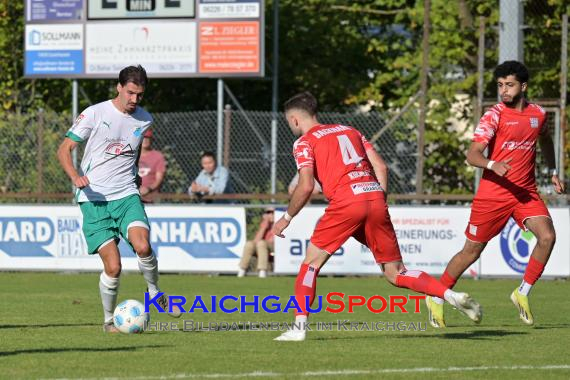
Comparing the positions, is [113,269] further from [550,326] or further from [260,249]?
[260,249]

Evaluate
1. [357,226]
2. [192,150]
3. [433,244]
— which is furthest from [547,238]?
[192,150]

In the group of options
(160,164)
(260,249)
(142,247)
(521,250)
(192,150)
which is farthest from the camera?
(192,150)

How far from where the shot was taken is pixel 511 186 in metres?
11.3

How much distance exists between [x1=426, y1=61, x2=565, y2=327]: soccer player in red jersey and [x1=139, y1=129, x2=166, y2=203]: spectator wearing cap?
9.55 metres

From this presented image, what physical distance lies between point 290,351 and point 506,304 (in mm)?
6163

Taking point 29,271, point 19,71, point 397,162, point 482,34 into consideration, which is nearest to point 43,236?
point 29,271

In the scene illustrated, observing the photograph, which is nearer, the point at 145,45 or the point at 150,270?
the point at 150,270

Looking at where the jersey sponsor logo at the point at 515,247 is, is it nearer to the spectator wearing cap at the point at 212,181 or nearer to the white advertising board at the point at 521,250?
the white advertising board at the point at 521,250

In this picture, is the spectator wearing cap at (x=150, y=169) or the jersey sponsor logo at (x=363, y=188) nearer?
the jersey sponsor logo at (x=363, y=188)

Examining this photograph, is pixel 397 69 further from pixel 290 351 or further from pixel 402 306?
pixel 290 351

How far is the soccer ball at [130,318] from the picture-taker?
10172mm

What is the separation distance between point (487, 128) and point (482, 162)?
1.73ft

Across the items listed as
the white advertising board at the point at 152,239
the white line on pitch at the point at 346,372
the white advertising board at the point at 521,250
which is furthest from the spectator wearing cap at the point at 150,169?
the white line on pitch at the point at 346,372

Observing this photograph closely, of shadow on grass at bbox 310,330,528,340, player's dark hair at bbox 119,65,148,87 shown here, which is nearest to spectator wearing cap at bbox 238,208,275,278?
shadow on grass at bbox 310,330,528,340
